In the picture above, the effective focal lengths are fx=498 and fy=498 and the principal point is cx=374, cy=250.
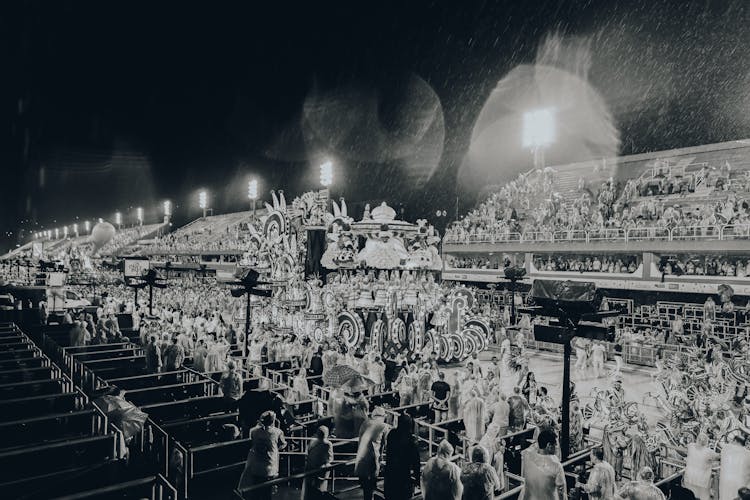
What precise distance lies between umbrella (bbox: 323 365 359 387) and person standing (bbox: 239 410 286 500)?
2597 mm

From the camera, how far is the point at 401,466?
6.50 m

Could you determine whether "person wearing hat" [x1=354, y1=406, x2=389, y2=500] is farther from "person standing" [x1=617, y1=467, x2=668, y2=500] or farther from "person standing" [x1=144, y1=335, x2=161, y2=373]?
"person standing" [x1=144, y1=335, x2=161, y2=373]

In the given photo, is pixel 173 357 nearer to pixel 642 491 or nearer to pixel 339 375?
pixel 339 375

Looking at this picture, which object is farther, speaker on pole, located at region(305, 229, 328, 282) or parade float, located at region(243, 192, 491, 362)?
speaker on pole, located at region(305, 229, 328, 282)

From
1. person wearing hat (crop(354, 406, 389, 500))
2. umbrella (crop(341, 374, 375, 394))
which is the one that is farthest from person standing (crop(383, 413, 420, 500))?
umbrella (crop(341, 374, 375, 394))

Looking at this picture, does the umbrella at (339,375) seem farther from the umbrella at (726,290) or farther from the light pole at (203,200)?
the light pole at (203,200)

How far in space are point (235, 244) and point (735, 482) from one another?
41487mm

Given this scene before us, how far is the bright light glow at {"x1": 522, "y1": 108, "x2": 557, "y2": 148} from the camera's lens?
31.5 meters

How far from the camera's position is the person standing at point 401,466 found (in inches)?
256

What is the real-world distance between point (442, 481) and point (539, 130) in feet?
97.0

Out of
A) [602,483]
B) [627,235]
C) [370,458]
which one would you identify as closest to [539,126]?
[627,235]

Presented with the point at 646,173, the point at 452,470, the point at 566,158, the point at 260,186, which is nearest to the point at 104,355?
the point at 452,470

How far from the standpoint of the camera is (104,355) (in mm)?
15711

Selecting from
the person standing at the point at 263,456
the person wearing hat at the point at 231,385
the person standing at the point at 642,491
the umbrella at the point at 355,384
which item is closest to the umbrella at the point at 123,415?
the person standing at the point at 263,456
